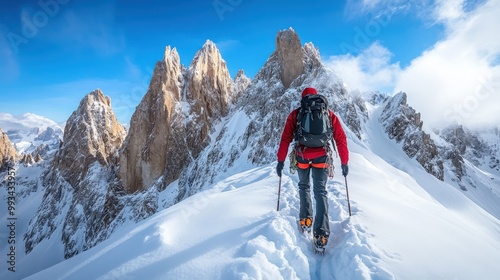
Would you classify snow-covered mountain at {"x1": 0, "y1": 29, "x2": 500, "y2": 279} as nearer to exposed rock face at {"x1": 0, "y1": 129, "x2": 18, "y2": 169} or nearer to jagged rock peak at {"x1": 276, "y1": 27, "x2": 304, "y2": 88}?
jagged rock peak at {"x1": 276, "y1": 27, "x2": 304, "y2": 88}

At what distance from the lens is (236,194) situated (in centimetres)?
795

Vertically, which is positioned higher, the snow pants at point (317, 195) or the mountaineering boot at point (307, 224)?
the snow pants at point (317, 195)

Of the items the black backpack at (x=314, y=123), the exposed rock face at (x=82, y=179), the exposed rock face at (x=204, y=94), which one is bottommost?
the exposed rock face at (x=82, y=179)

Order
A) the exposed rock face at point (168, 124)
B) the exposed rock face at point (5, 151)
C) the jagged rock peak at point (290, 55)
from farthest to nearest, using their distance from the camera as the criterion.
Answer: the exposed rock face at point (5, 151), the exposed rock face at point (168, 124), the jagged rock peak at point (290, 55)

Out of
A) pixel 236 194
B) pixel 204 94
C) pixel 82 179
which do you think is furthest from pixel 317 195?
pixel 82 179

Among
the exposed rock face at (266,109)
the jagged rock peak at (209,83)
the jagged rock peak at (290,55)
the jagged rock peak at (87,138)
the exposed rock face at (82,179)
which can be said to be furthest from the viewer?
the jagged rock peak at (87,138)

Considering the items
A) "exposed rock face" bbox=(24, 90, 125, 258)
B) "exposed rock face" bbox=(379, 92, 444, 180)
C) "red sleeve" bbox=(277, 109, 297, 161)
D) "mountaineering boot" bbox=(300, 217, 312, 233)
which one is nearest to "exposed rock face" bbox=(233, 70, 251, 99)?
"exposed rock face" bbox=(24, 90, 125, 258)

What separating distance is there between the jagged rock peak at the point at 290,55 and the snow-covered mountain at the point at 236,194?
24cm

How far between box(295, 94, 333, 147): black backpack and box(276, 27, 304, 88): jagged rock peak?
55.9m

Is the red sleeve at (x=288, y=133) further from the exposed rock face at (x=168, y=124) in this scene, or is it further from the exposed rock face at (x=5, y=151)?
the exposed rock face at (x=5, y=151)

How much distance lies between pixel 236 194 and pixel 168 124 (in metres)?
66.5

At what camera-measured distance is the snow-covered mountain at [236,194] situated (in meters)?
4.50

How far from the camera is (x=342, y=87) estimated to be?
56.8 m

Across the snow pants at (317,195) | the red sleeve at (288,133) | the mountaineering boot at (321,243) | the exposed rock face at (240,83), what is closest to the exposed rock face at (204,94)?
the exposed rock face at (240,83)
